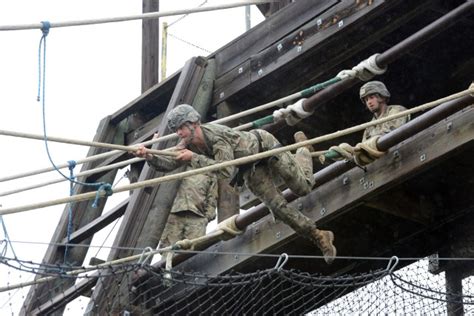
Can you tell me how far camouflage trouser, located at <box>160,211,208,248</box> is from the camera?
10648mm

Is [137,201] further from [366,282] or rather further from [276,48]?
[366,282]

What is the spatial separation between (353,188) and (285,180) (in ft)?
1.63

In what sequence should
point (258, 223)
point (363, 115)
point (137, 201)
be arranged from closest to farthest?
1. point (258, 223)
2. point (137, 201)
3. point (363, 115)

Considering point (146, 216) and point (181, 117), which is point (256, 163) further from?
point (146, 216)

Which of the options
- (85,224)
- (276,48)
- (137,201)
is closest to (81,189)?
(85,224)

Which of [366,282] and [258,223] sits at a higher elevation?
[258,223]

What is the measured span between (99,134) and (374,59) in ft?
11.4

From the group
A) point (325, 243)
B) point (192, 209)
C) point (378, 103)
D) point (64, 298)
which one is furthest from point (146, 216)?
point (378, 103)

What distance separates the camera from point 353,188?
9.48 meters

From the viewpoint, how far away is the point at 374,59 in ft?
32.3

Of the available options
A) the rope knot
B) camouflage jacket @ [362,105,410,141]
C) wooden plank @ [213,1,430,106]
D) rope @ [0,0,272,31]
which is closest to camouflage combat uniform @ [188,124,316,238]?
camouflage jacket @ [362,105,410,141]

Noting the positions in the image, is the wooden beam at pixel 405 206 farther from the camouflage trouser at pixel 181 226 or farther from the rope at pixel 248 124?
the camouflage trouser at pixel 181 226

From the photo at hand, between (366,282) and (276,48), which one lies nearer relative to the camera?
(366,282)

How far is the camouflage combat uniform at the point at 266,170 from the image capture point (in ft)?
30.5
